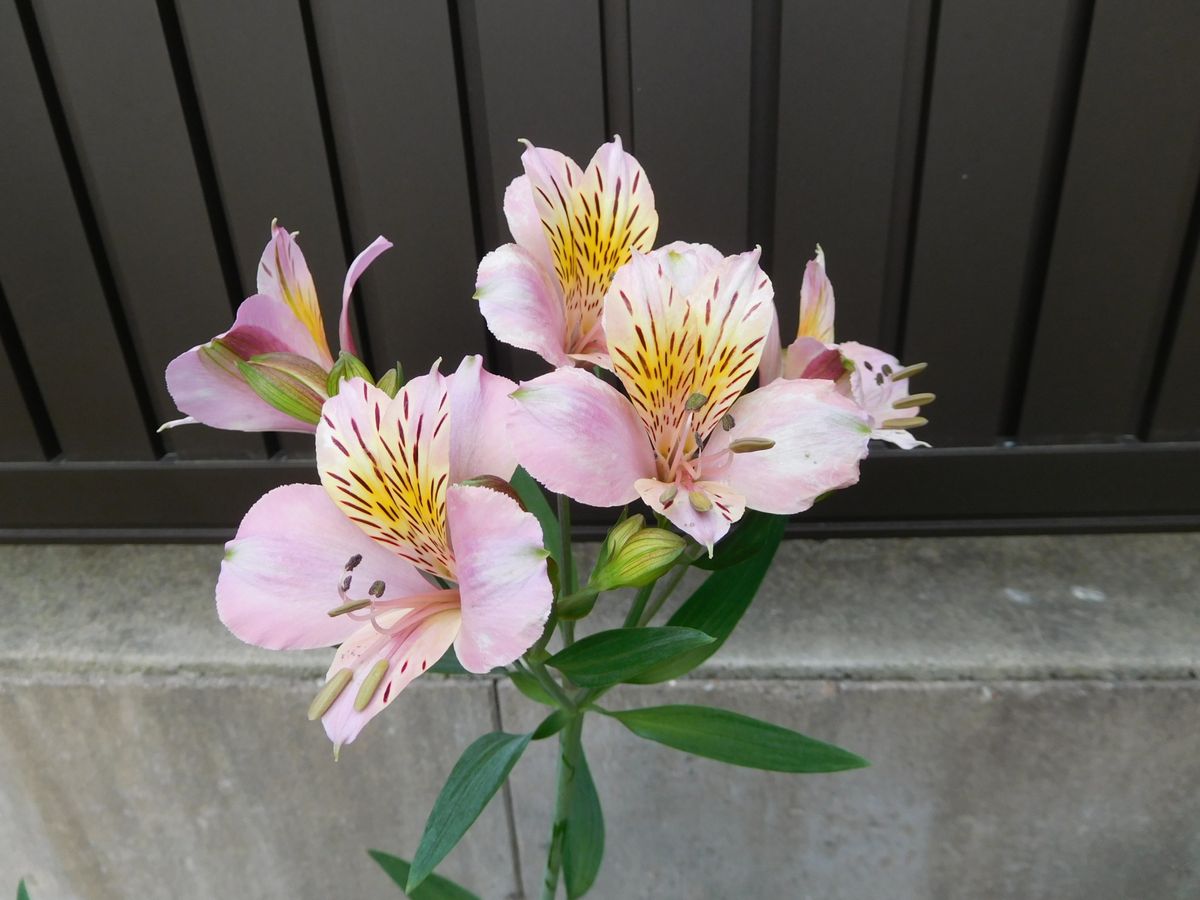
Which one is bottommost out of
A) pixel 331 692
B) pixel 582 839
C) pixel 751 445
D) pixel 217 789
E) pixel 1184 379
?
pixel 217 789

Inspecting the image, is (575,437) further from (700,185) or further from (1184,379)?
(1184,379)

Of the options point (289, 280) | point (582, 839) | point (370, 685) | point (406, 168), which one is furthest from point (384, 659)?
point (406, 168)

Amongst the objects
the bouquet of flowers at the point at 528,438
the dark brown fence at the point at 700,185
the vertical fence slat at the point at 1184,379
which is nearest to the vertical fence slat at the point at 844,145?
the dark brown fence at the point at 700,185

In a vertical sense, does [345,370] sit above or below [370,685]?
above

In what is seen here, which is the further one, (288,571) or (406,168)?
(406,168)

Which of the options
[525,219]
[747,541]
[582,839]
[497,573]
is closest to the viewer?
[497,573]

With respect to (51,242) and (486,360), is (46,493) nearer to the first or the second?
(51,242)
